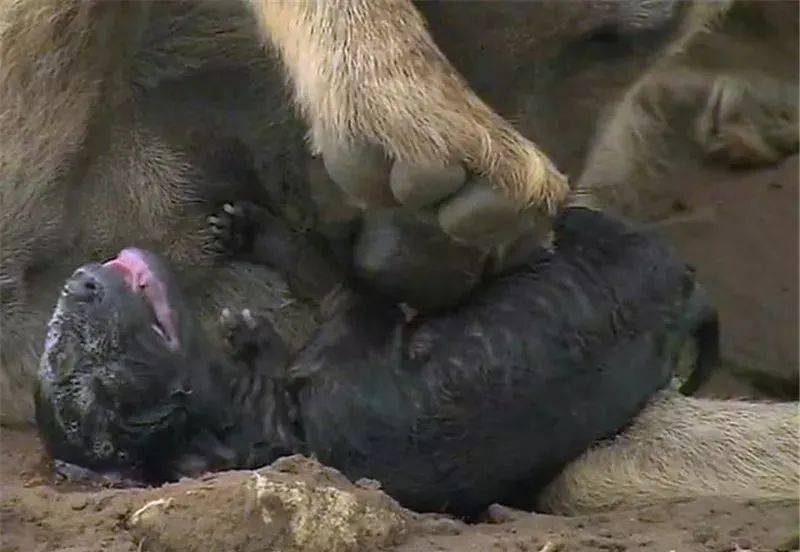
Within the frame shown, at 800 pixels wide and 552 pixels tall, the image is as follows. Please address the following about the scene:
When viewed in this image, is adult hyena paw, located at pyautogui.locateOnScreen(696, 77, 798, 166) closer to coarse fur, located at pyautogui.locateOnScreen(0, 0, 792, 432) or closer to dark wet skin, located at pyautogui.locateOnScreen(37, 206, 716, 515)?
coarse fur, located at pyautogui.locateOnScreen(0, 0, 792, 432)

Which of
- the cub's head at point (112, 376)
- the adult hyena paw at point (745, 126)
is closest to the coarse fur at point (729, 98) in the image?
the adult hyena paw at point (745, 126)

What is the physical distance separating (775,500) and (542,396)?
390mm

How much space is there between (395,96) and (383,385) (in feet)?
1.33

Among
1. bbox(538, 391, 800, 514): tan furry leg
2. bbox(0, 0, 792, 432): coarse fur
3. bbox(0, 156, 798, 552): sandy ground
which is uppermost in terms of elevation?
bbox(0, 0, 792, 432): coarse fur

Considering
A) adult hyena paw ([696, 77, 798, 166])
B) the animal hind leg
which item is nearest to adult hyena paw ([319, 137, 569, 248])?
the animal hind leg

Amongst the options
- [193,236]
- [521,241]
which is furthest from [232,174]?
[521,241]

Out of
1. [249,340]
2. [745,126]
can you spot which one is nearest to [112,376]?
[249,340]

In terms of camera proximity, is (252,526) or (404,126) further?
(404,126)

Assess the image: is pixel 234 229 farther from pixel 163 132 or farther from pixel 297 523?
pixel 297 523

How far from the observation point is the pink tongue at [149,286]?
7.79 ft

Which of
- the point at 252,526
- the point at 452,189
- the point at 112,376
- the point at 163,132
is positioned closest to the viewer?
the point at 252,526

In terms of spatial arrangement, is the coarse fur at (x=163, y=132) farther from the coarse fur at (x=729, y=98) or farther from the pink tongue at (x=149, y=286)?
the coarse fur at (x=729, y=98)

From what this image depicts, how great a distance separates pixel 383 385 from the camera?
7.82ft

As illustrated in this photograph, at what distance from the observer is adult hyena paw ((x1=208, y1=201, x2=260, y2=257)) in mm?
2744
